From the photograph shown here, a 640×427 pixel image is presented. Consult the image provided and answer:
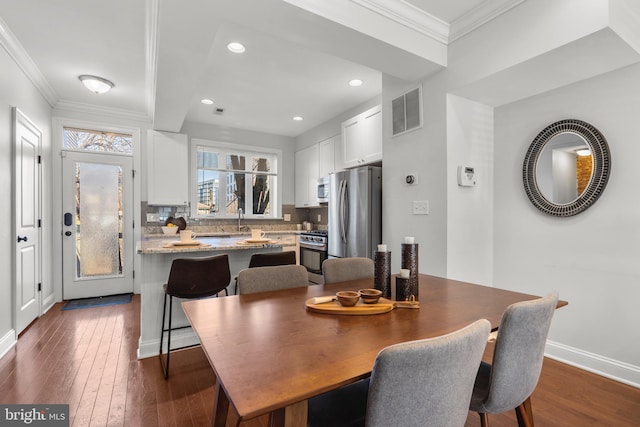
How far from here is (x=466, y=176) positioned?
108 inches

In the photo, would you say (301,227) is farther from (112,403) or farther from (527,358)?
(527,358)

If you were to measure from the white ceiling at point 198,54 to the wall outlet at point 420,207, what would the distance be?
113 cm

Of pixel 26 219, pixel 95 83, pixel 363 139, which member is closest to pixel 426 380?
pixel 363 139

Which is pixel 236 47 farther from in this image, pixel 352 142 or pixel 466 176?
pixel 466 176

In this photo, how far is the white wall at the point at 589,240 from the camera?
7.16ft

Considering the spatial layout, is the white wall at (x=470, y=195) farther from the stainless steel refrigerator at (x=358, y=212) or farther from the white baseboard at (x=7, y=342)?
the white baseboard at (x=7, y=342)

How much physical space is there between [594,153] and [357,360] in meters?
2.53

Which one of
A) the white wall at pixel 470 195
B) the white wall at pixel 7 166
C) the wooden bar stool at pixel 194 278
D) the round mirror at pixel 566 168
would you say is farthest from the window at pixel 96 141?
the round mirror at pixel 566 168

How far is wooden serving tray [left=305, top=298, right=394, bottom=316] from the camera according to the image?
50.6 inches

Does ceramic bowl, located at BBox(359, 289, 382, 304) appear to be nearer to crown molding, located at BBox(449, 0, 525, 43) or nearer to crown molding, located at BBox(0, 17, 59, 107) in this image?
crown molding, located at BBox(449, 0, 525, 43)

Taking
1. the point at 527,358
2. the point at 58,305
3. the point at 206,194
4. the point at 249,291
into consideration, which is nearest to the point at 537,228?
the point at 527,358

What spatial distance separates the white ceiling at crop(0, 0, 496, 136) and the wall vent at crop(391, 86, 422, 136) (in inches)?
7.1

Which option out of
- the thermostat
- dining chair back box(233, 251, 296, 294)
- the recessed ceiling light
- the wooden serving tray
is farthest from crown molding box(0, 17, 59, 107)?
the thermostat

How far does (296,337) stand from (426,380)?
42cm
